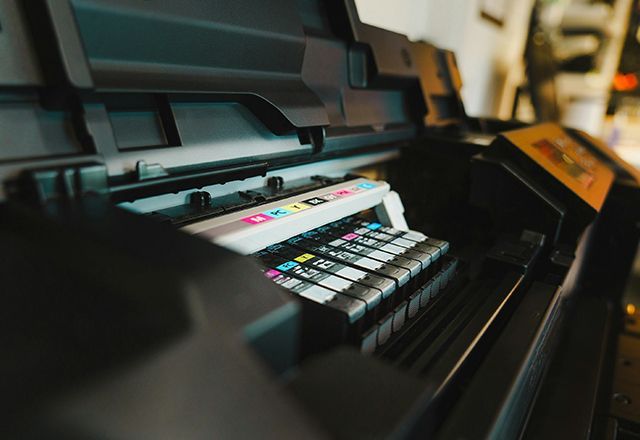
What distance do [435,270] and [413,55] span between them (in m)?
0.77

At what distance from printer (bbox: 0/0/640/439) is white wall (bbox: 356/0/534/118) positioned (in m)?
0.42

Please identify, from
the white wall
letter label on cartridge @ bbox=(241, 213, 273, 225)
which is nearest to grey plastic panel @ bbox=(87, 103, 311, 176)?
letter label on cartridge @ bbox=(241, 213, 273, 225)

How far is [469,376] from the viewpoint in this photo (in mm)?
641

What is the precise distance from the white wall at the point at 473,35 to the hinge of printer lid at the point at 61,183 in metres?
1.19

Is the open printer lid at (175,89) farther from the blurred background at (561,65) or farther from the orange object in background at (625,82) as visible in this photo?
the orange object in background at (625,82)

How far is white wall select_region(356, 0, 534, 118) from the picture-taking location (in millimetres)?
1687

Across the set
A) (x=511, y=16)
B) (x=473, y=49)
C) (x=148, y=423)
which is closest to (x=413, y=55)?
(x=473, y=49)

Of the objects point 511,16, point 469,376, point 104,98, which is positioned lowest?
point 469,376

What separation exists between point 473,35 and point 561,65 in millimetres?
1345

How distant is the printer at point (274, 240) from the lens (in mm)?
331

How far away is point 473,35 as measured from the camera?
2.09 metres

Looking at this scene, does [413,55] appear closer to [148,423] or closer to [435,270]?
[435,270]

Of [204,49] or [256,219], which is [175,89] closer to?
[204,49]

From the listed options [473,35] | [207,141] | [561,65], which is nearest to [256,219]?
[207,141]
